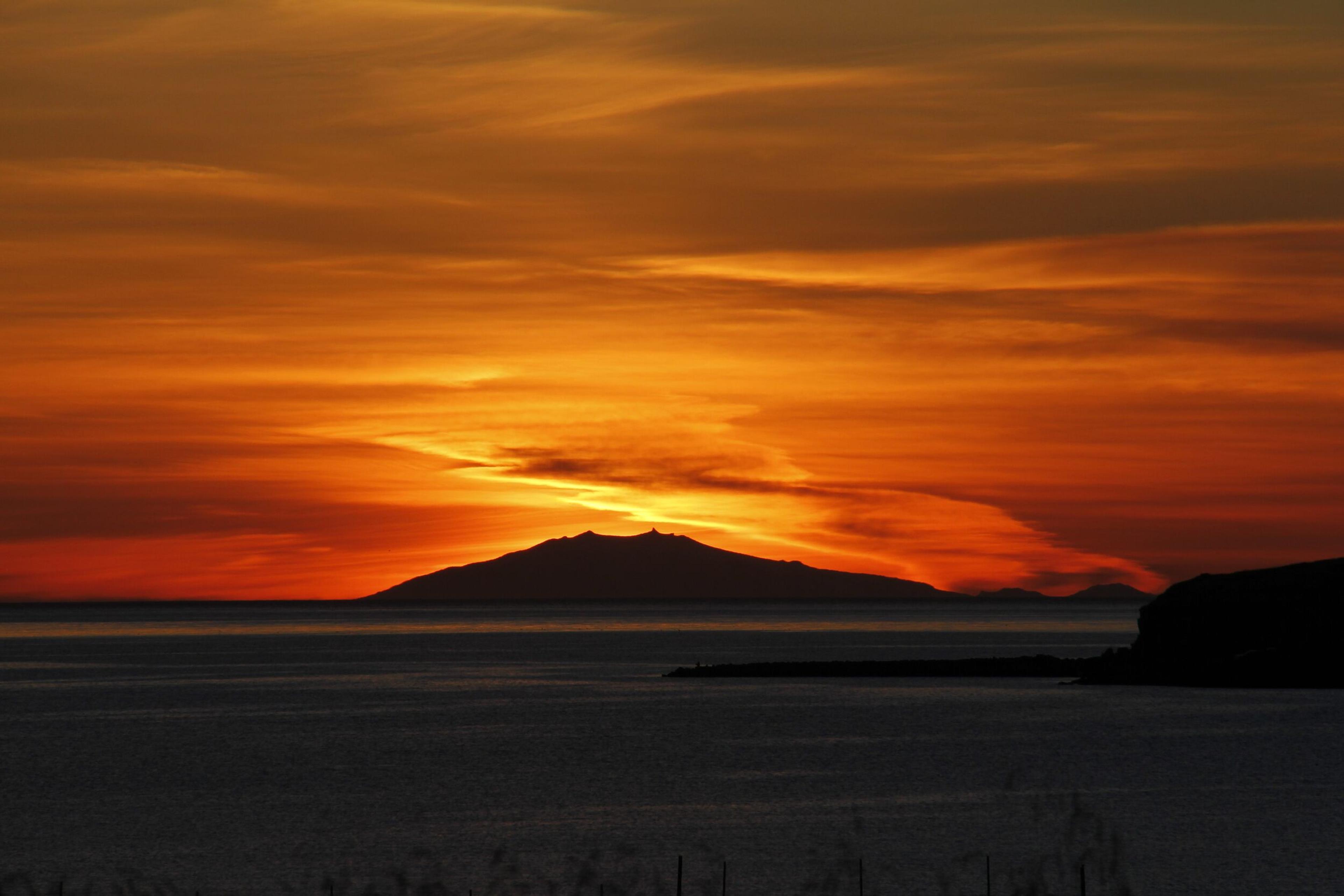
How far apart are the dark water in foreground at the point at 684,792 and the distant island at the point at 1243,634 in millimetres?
4205

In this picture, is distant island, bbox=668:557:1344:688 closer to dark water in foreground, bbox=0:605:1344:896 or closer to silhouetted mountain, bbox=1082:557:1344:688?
silhouetted mountain, bbox=1082:557:1344:688

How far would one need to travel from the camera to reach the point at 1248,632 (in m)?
130

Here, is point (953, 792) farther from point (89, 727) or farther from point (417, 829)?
point (89, 727)

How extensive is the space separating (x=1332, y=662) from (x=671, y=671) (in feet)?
201

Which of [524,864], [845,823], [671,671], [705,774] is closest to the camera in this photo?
[524,864]

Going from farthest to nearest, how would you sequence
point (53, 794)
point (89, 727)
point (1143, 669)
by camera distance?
point (1143, 669) → point (89, 727) → point (53, 794)

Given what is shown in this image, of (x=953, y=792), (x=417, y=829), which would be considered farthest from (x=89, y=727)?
(x=953, y=792)

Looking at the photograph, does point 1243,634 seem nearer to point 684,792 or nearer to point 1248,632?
point 1248,632

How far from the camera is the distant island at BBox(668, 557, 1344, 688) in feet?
409

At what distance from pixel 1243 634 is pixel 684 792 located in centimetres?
7944

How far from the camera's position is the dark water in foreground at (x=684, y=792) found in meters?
47.0

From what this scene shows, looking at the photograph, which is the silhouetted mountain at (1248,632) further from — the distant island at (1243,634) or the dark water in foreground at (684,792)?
the dark water in foreground at (684,792)

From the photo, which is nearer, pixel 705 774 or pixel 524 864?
pixel 524 864

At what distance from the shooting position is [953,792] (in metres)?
64.2
